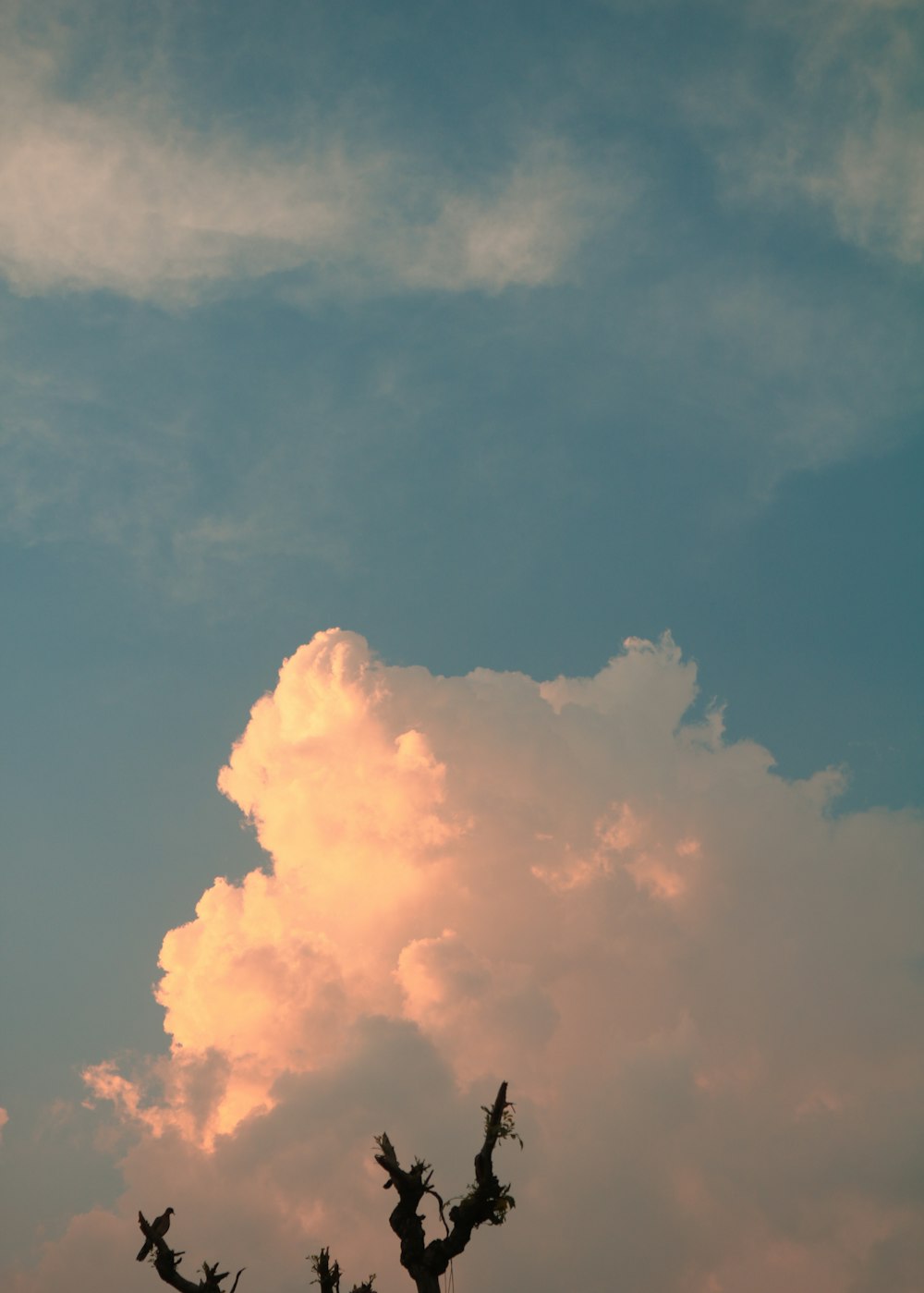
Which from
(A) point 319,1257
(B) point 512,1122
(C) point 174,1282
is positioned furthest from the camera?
(A) point 319,1257

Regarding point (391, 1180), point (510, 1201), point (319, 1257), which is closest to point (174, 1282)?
point (319, 1257)

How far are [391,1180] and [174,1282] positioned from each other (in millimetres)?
8882

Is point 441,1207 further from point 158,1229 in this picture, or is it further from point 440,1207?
point 158,1229

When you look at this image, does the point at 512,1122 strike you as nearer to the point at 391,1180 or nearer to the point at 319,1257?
the point at 391,1180

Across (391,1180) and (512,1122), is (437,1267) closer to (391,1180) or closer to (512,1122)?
(391,1180)

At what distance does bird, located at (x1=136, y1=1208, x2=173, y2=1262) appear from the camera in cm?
2586

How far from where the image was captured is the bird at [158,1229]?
25.9 meters

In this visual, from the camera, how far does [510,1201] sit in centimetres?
2125

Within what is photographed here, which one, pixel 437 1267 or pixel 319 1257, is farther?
pixel 319 1257

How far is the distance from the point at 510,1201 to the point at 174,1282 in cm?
1110

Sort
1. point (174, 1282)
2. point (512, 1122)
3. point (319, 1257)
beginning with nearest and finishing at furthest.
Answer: point (512, 1122), point (174, 1282), point (319, 1257)

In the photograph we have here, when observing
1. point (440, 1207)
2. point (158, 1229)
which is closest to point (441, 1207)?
point (440, 1207)

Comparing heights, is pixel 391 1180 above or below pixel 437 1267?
above

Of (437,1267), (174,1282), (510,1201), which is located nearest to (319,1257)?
(174,1282)
